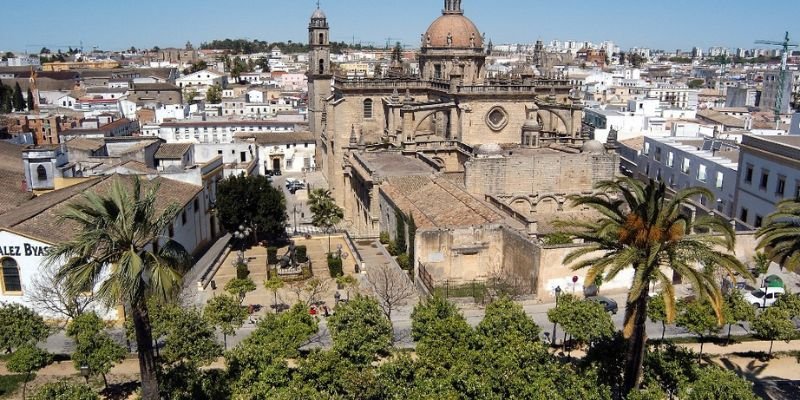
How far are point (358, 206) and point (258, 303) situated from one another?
52.1 ft

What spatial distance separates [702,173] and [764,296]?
16.3 m

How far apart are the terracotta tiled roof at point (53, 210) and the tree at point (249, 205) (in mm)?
1810

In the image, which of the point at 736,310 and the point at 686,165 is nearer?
the point at 736,310

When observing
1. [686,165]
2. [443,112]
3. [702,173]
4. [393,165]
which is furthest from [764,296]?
[443,112]

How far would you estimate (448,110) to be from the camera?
140ft

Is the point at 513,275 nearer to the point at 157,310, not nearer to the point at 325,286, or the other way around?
the point at 325,286

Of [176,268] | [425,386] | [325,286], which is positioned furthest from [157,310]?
[325,286]

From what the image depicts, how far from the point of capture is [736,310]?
19.7 metres

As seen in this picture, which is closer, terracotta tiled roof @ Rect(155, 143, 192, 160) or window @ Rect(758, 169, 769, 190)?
window @ Rect(758, 169, 769, 190)

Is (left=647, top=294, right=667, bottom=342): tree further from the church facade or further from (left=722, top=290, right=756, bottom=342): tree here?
the church facade

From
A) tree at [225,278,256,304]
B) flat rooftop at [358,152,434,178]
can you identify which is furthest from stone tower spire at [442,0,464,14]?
tree at [225,278,256,304]

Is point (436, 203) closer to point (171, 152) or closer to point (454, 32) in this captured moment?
point (454, 32)

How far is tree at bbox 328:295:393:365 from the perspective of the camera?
17250 mm

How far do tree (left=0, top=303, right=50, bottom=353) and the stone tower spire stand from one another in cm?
3672
